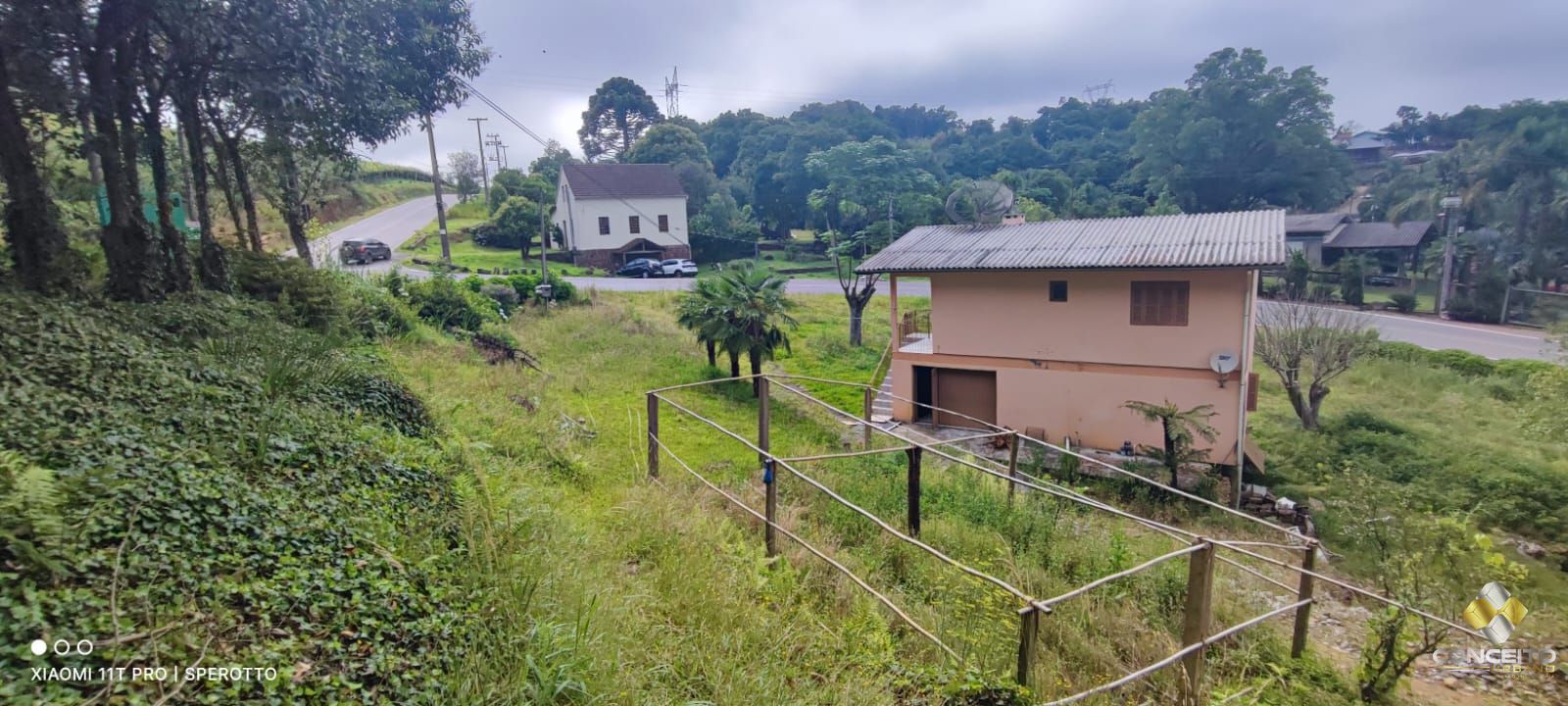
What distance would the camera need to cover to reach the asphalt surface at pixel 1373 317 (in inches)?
859

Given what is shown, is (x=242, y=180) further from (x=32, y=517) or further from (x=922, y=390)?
(x=922, y=390)

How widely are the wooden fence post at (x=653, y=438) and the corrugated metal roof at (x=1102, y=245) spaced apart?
307 inches

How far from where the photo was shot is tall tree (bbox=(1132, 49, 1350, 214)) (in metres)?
40.9

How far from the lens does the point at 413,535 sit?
4.10 m

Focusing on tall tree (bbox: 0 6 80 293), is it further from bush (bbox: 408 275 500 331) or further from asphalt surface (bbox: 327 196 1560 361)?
asphalt surface (bbox: 327 196 1560 361)

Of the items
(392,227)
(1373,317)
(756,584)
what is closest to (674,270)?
(392,227)

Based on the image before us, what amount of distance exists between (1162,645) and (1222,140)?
4672 centimetres

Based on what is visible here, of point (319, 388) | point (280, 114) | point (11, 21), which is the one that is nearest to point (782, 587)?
point (319, 388)

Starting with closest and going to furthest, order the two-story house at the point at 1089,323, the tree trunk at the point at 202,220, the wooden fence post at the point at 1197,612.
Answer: the wooden fence post at the point at 1197,612, the tree trunk at the point at 202,220, the two-story house at the point at 1089,323

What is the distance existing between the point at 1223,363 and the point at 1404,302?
26.2 m

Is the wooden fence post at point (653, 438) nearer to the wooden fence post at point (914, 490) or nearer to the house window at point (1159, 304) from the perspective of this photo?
the wooden fence post at point (914, 490)

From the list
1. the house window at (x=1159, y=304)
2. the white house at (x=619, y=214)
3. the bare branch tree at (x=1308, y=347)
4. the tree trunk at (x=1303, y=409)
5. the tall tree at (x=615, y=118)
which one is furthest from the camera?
the tall tree at (x=615, y=118)

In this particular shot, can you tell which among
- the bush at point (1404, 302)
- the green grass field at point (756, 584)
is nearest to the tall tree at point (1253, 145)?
the bush at point (1404, 302)

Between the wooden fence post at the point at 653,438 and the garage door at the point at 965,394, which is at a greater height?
the wooden fence post at the point at 653,438
